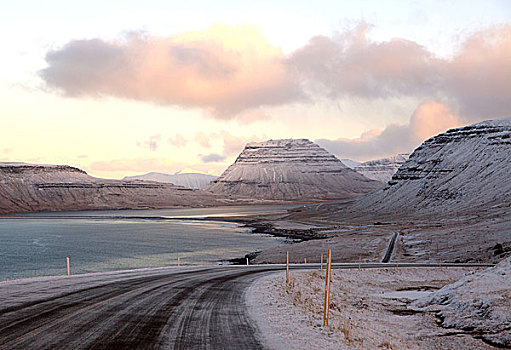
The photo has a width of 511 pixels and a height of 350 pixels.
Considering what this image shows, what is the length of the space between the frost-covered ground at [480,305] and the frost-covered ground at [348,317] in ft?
1.93

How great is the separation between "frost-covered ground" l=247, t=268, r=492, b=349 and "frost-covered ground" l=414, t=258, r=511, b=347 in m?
0.59

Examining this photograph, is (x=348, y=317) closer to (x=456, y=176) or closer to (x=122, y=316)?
(x=122, y=316)

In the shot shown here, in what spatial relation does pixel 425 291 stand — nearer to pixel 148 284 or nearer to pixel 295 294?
pixel 295 294

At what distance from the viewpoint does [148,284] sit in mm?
23719

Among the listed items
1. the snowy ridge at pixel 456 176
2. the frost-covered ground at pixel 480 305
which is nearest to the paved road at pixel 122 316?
the frost-covered ground at pixel 480 305

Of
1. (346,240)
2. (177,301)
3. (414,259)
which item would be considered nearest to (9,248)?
(346,240)

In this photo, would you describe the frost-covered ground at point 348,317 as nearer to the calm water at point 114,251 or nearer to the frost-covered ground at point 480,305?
the frost-covered ground at point 480,305

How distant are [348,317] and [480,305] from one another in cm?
529

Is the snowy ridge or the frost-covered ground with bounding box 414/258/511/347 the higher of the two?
the snowy ridge

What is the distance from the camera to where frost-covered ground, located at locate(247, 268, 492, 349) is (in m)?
13.3

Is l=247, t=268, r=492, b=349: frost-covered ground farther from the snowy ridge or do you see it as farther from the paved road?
the snowy ridge

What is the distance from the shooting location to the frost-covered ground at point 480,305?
15711 mm

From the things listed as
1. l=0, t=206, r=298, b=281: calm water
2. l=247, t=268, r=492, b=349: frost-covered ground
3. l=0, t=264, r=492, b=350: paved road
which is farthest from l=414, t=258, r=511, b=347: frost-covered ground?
l=0, t=206, r=298, b=281: calm water

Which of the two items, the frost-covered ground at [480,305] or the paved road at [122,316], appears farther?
the frost-covered ground at [480,305]
